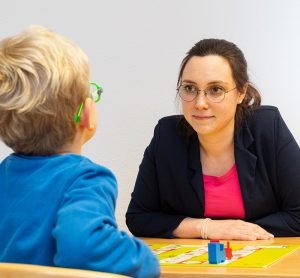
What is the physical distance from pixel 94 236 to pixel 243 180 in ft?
4.28

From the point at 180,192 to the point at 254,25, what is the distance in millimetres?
864

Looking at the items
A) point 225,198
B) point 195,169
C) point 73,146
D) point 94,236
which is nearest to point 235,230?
point 225,198

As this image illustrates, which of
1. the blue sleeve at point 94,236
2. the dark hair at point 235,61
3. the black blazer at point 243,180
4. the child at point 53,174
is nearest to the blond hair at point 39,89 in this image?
the child at point 53,174

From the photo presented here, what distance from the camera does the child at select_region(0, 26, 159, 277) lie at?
1.08 meters

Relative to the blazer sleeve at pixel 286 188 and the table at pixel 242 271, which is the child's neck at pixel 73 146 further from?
the blazer sleeve at pixel 286 188

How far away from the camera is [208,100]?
2.30 metres

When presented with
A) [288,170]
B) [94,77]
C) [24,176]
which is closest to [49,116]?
[24,176]

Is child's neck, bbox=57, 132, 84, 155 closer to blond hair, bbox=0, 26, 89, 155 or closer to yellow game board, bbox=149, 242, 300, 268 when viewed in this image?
blond hair, bbox=0, 26, 89, 155

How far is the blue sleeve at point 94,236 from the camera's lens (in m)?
1.07

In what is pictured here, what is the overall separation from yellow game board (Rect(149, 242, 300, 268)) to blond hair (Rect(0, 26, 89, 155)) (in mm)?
536

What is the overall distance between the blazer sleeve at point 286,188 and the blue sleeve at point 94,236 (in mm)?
1138

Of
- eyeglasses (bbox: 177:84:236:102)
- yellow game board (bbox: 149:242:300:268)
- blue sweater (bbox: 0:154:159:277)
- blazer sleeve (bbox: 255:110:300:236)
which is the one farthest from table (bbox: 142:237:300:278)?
eyeglasses (bbox: 177:84:236:102)

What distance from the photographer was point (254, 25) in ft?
9.16

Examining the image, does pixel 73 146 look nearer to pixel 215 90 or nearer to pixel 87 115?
pixel 87 115
